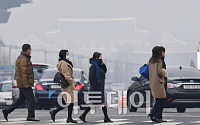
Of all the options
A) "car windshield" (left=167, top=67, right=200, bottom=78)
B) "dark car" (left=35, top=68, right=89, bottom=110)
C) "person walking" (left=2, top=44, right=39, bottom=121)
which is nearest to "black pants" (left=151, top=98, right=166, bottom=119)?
"person walking" (left=2, top=44, right=39, bottom=121)

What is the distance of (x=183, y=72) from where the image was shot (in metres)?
17.5

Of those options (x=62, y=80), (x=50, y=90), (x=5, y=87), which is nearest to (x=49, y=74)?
(x=50, y=90)

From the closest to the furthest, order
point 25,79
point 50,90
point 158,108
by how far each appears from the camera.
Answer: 1. point 158,108
2. point 25,79
3. point 50,90

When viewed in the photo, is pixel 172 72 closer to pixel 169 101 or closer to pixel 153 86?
pixel 169 101

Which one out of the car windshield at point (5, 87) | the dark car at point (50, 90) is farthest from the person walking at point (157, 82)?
the car windshield at point (5, 87)

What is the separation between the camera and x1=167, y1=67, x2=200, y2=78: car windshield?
56.6ft

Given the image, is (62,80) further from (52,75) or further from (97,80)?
(52,75)

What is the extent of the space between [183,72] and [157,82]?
15.5 feet

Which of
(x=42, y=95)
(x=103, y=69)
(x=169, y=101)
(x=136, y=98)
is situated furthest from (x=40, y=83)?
(x=103, y=69)

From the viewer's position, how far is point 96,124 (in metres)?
12.8

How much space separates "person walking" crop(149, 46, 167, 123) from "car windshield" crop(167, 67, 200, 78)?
434 centimetres

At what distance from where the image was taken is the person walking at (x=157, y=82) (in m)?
12.8

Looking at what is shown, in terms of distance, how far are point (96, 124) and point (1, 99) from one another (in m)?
11.5

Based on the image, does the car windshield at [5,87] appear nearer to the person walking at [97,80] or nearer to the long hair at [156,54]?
the person walking at [97,80]
